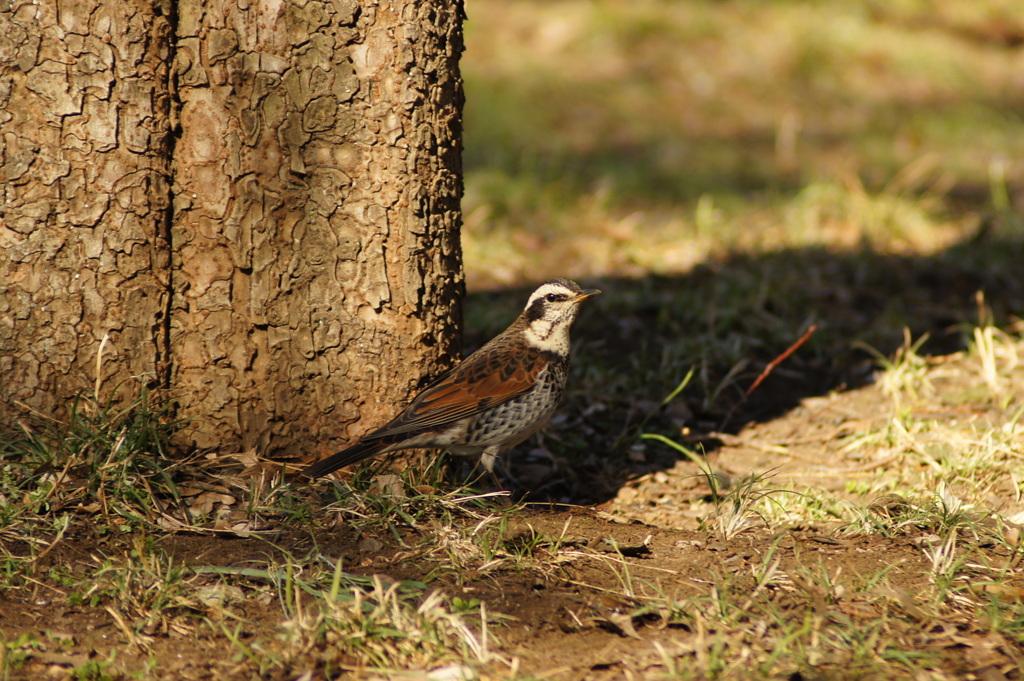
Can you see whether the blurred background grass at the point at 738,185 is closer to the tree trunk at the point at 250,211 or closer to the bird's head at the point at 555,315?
the bird's head at the point at 555,315

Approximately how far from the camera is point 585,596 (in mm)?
3451

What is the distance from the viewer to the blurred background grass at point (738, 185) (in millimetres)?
6105

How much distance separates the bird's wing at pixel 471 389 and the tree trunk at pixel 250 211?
0.17 metres

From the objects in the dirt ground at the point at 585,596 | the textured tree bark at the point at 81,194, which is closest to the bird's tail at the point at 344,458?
the dirt ground at the point at 585,596

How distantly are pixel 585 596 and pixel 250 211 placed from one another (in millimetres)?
2020

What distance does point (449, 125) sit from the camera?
4.08 m

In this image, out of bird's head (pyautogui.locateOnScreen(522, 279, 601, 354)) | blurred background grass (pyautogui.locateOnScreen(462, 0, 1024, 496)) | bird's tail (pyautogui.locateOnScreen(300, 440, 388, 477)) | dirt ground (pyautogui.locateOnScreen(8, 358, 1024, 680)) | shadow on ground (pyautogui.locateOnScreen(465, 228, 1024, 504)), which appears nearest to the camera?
dirt ground (pyautogui.locateOnScreen(8, 358, 1024, 680))

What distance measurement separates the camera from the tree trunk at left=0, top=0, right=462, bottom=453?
3.76m

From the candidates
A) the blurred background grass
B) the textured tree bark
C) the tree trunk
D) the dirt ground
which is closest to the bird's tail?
the tree trunk

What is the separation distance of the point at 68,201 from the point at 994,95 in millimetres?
10988

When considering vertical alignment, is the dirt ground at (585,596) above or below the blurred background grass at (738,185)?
below

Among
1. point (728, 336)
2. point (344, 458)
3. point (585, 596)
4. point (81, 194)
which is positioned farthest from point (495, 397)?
point (728, 336)

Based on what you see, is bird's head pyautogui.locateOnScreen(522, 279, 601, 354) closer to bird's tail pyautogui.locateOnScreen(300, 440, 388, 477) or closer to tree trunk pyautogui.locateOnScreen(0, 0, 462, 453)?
tree trunk pyautogui.locateOnScreen(0, 0, 462, 453)

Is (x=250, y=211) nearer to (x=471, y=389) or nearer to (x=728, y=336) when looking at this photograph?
(x=471, y=389)
